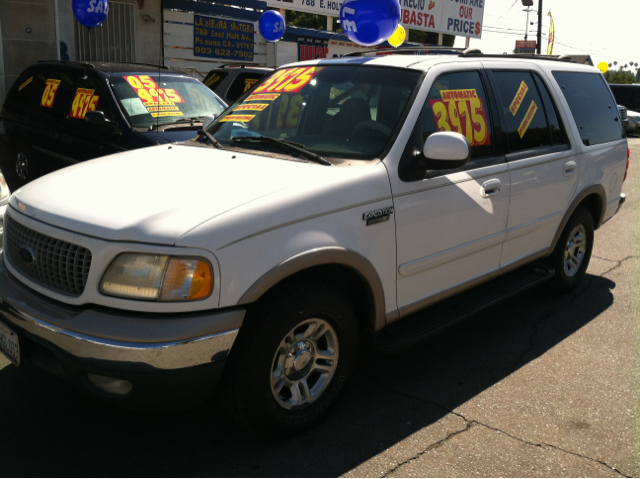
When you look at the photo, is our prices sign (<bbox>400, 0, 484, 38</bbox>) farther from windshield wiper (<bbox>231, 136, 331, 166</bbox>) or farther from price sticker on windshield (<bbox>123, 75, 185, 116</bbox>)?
windshield wiper (<bbox>231, 136, 331, 166</bbox>)

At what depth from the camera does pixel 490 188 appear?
3787 millimetres

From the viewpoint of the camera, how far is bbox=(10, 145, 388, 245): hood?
2.55m

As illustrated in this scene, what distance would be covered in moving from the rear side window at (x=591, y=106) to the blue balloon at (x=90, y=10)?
9.14 meters

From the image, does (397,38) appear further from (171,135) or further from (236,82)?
(171,135)

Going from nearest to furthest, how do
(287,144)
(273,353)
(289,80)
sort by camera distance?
(273,353) < (287,144) < (289,80)

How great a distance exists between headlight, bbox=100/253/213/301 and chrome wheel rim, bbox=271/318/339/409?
527 mm

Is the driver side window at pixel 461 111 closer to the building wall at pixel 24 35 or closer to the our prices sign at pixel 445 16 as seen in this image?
the building wall at pixel 24 35

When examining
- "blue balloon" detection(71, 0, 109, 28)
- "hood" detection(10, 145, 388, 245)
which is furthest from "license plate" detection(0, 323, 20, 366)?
"blue balloon" detection(71, 0, 109, 28)

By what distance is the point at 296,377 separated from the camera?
9.85 ft

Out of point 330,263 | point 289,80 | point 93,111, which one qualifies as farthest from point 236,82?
point 330,263

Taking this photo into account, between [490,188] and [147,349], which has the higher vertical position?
→ [490,188]

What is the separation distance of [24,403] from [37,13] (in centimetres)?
1184

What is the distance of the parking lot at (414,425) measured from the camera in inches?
112

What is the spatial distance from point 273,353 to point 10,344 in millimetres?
1262
